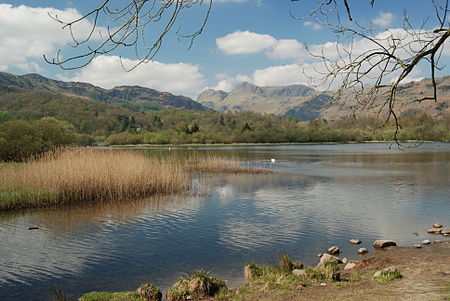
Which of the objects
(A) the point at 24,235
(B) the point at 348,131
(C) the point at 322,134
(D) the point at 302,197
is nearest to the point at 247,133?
(C) the point at 322,134

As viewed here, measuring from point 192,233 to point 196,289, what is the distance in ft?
26.5

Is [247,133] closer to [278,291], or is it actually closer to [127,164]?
[127,164]

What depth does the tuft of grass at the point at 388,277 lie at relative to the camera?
9117mm

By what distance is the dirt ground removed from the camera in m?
7.89

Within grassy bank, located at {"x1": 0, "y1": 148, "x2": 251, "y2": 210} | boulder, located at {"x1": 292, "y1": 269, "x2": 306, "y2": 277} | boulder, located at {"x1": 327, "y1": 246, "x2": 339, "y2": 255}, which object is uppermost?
grassy bank, located at {"x1": 0, "y1": 148, "x2": 251, "y2": 210}

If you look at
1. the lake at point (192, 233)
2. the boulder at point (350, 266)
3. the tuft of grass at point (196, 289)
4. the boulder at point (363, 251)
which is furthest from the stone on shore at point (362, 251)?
the tuft of grass at point (196, 289)

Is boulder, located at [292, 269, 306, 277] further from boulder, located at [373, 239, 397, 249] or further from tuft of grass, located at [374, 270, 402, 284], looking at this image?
boulder, located at [373, 239, 397, 249]

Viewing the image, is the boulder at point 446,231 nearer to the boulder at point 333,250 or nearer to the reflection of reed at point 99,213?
the boulder at point 333,250

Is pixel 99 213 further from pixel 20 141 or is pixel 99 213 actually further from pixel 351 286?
pixel 20 141

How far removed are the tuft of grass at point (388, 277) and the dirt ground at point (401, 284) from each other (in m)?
0.12

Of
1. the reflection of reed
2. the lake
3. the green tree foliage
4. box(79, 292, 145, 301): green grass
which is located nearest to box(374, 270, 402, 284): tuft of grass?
the lake

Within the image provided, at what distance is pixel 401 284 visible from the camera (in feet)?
28.9

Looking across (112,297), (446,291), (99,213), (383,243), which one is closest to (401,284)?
(446,291)

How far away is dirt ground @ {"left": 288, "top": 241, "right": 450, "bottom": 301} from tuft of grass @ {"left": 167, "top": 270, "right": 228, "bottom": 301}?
1782 millimetres
